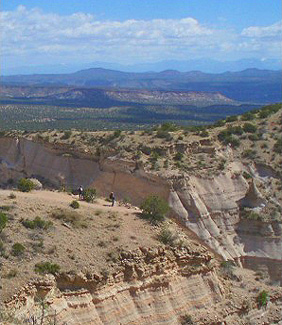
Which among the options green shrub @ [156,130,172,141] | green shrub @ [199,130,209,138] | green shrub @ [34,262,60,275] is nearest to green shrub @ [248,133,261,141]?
green shrub @ [199,130,209,138]

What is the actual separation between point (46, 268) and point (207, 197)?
14143 millimetres

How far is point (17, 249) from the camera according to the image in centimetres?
1984

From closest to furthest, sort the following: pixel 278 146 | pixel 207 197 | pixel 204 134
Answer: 1. pixel 207 197
2. pixel 278 146
3. pixel 204 134

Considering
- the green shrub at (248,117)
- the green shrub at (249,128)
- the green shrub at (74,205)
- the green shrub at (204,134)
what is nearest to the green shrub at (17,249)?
the green shrub at (74,205)

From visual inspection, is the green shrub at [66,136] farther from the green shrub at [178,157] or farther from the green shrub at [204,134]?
the green shrub at [204,134]

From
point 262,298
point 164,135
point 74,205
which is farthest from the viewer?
point 164,135

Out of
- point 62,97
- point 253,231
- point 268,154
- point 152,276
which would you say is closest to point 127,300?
point 152,276

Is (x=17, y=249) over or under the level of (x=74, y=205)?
under

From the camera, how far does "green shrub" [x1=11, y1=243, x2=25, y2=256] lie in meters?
19.8

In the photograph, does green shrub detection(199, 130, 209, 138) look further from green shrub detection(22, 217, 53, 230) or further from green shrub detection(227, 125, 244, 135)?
green shrub detection(22, 217, 53, 230)

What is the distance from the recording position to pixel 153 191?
31016mm

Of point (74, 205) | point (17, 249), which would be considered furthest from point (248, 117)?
point (17, 249)

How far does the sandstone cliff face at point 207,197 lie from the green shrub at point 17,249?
11523 mm

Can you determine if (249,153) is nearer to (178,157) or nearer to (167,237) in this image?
(178,157)
